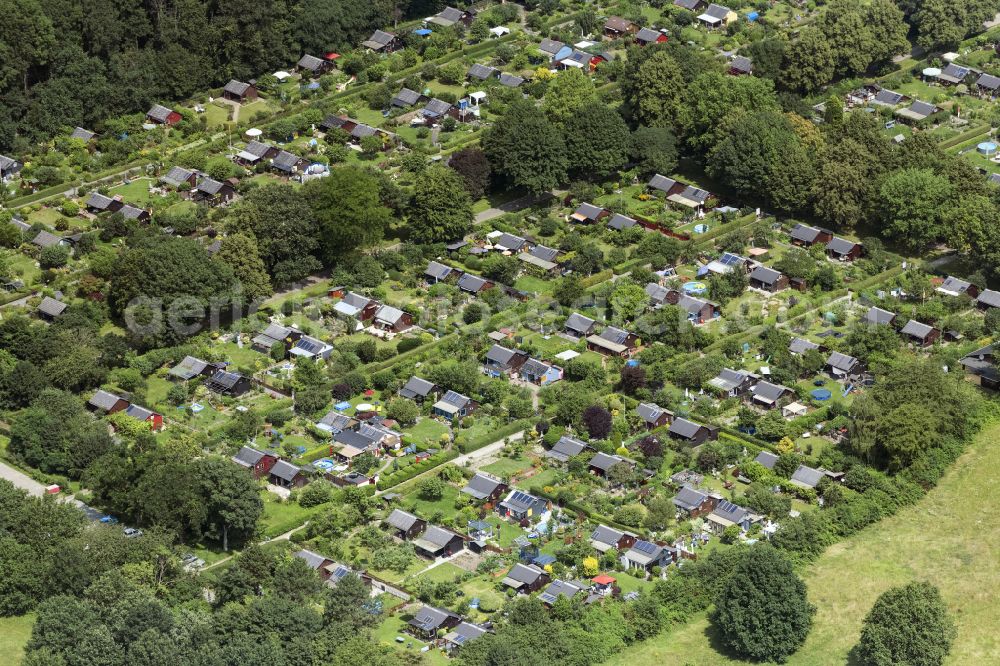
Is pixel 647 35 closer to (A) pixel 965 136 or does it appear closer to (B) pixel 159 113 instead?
(A) pixel 965 136

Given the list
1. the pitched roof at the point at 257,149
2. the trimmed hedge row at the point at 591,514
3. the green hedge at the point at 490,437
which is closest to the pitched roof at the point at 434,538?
the trimmed hedge row at the point at 591,514

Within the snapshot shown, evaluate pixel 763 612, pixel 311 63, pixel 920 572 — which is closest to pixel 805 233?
pixel 920 572

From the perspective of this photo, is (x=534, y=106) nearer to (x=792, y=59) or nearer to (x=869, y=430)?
(x=792, y=59)

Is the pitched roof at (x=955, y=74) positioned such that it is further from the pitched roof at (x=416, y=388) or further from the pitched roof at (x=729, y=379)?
the pitched roof at (x=416, y=388)

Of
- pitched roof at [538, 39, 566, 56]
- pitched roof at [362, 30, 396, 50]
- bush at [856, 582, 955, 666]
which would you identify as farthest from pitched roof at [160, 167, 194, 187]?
bush at [856, 582, 955, 666]

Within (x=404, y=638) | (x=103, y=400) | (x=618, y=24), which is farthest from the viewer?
(x=618, y=24)

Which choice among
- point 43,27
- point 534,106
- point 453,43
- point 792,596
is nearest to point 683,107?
point 534,106
